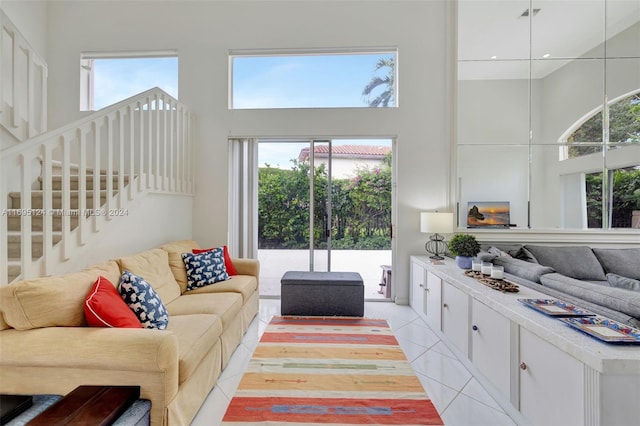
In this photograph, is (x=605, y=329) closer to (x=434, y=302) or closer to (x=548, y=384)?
(x=548, y=384)

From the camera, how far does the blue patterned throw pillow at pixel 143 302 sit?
1.80 metres

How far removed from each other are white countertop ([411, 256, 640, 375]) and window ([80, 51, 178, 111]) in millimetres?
4484

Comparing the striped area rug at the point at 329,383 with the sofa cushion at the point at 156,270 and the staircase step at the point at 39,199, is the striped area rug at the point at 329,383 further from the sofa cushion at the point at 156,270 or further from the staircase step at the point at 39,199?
the staircase step at the point at 39,199

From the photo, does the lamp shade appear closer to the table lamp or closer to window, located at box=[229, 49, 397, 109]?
the table lamp

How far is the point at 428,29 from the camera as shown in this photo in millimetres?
3752

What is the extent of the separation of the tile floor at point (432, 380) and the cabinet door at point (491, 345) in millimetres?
152

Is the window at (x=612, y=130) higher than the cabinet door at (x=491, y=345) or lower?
higher

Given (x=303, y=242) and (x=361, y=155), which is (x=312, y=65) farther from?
(x=303, y=242)

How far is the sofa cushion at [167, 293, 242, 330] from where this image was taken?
7.22 feet

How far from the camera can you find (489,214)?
3688mm

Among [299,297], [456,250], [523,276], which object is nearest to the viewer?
[523,276]

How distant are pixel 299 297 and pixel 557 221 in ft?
11.3

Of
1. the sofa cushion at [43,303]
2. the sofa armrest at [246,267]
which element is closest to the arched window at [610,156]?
the sofa armrest at [246,267]

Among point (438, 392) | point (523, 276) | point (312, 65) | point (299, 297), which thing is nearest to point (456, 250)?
point (523, 276)
